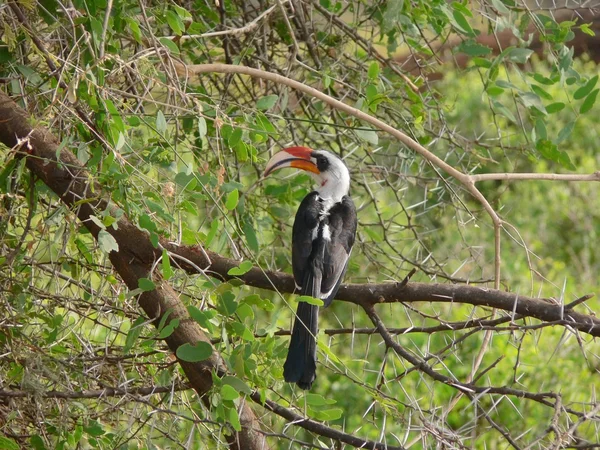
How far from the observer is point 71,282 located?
2.25m

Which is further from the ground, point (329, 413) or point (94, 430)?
point (329, 413)

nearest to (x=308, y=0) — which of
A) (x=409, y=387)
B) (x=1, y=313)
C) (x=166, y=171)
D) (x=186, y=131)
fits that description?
(x=186, y=131)

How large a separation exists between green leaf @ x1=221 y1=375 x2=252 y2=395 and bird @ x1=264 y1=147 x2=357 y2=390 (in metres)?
0.58

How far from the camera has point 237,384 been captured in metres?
1.65

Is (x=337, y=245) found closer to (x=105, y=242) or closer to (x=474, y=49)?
(x=474, y=49)

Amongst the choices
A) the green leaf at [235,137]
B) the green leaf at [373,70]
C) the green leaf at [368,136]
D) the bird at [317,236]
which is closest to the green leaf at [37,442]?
the bird at [317,236]

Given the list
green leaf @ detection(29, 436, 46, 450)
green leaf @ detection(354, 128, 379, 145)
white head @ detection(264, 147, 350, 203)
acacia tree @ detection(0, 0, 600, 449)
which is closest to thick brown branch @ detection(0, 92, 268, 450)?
acacia tree @ detection(0, 0, 600, 449)

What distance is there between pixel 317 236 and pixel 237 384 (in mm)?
1206

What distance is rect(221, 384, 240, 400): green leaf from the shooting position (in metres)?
1.61

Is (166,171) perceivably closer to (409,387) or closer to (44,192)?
(44,192)

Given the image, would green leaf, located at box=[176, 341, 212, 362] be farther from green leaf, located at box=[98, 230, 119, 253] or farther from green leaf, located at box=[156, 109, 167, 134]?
green leaf, located at box=[156, 109, 167, 134]

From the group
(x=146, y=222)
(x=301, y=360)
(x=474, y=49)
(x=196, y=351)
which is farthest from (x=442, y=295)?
(x=474, y=49)

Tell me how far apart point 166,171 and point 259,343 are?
51 centimetres

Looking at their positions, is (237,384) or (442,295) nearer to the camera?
(237,384)
